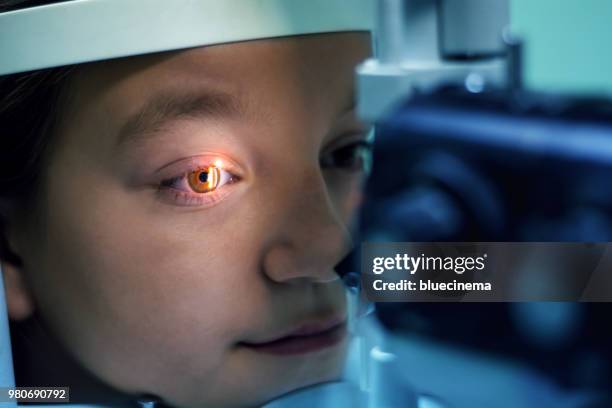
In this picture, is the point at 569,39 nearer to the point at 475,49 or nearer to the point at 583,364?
the point at 475,49

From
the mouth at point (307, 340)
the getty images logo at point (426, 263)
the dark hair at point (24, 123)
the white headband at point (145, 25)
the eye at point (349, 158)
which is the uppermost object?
the white headband at point (145, 25)

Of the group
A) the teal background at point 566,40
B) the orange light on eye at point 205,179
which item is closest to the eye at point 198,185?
the orange light on eye at point 205,179

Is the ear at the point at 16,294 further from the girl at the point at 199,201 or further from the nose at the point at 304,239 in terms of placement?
the nose at the point at 304,239

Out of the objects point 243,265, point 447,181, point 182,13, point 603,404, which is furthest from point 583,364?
point 182,13

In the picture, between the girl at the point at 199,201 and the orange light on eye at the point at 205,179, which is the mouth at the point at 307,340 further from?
Result: the orange light on eye at the point at 205,179

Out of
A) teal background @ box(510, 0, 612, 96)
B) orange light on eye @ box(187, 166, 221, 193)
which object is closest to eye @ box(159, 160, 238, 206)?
orange light on eye @ box(187, 166, 221, 193)

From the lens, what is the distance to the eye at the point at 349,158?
2.39 feet

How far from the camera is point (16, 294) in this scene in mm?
783

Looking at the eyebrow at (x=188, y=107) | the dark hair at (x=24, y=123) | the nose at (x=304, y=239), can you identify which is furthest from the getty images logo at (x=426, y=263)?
the dark hair at (x=24, y=123)

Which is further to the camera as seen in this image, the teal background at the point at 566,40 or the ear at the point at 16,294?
the ear at the point at 16,294

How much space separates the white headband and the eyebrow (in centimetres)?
4

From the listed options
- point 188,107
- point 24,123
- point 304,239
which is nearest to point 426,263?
point 304,239

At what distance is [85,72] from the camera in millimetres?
703

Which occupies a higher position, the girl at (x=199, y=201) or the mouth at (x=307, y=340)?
the girl at (x=199, y=201)
